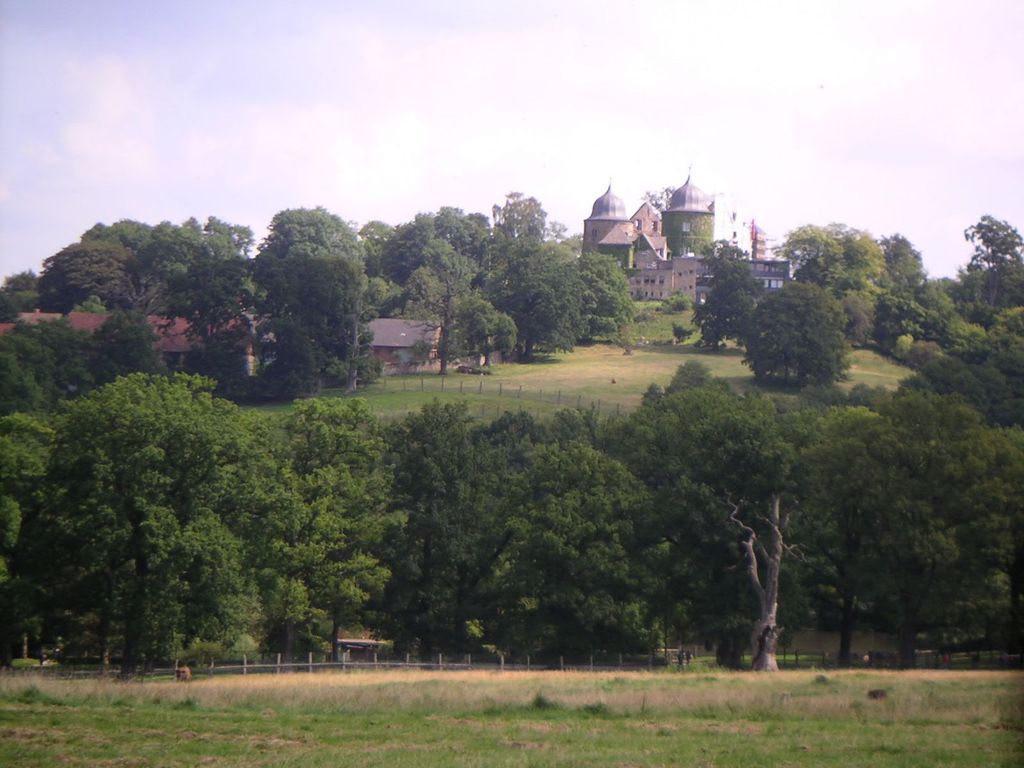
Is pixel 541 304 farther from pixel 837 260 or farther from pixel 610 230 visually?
pixel 610 230

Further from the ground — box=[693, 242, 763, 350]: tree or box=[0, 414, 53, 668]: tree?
box=[693, 242, 763, 350]: tree

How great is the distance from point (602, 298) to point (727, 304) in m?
11.8

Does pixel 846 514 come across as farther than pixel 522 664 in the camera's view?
Yes

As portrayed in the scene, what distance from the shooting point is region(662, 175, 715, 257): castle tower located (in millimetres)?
166500

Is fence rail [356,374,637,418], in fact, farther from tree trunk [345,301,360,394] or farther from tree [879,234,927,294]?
tree [879,234,927,294]

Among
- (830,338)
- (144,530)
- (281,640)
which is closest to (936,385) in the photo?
(830,338)

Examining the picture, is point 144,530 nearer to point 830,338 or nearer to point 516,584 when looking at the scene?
point 516,584

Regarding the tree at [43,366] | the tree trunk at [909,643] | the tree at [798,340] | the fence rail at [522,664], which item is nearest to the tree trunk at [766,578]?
the fence rail at [522,664]

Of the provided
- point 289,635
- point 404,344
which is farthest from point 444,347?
point 289,635

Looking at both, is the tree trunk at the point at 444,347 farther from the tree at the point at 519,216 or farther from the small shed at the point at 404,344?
the tree at the point at 519,216

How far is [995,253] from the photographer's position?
13912 cm

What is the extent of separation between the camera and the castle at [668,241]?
152500 millimetres

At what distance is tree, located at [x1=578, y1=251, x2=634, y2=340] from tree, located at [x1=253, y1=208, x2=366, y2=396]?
24775 mm

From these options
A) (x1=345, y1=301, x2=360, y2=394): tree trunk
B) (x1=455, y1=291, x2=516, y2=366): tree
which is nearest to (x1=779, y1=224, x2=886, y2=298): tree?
(x1=455, y1=291, x2=516, y2=366): tree
